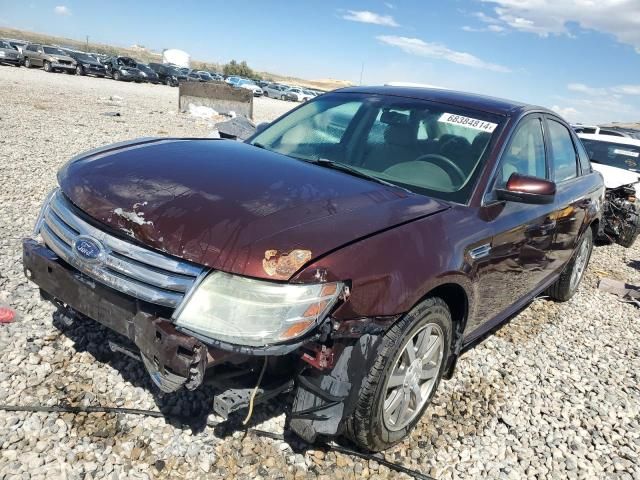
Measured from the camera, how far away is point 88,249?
2.17 metres

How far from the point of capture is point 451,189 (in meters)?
2.87

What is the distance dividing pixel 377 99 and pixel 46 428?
9.23 feet

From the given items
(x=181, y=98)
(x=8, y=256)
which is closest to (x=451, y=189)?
(x=8, y=256)

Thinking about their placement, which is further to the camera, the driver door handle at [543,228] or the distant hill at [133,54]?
the distant hill at [133,54]

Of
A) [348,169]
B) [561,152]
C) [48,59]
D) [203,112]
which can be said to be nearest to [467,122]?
[348,169]

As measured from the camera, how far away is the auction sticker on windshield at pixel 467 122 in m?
3.19

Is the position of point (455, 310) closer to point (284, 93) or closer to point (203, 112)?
point (203, 112)

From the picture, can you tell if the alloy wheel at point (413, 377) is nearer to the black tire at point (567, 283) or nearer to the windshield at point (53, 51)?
the black tire at point (567, 283)

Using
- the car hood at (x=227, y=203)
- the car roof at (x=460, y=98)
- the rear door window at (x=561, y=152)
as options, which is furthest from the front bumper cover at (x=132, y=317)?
the rear door window at (x=561, y=152)

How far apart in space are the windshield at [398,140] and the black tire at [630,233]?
609cm

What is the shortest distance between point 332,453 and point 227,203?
1.34 meters

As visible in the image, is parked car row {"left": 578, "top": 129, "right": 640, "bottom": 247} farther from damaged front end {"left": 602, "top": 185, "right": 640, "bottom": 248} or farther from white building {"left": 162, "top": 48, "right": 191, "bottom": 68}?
white building {"left": 162, "top": 48, "right": 191, "bottom": 68}

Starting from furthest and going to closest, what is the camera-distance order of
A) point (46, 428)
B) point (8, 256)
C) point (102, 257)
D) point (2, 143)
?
point (2, 143), point (8, 256), point (46, 428), point (102, 257)

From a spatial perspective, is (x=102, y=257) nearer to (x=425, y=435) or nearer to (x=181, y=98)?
(x=425, y=435)
